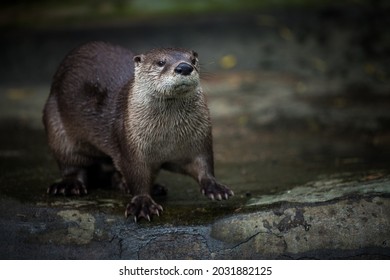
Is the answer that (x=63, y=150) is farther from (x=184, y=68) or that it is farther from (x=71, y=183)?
(x=184, y=68)

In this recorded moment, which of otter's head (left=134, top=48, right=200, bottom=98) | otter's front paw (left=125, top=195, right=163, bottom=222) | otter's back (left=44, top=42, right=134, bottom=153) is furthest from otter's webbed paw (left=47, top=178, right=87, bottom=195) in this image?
otter's head (left=134, top=48, right=200, bottom=98)

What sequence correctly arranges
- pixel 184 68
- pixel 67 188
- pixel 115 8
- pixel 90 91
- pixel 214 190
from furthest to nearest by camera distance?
pixel 115 8, pixel 90 91, pixel 67 188, pixel 214 190, pixel 184 68

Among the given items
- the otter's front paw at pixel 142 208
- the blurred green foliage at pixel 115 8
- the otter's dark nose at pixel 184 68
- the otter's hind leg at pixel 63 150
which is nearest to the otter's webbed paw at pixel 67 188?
the otter's hind leg at pixel 63 150

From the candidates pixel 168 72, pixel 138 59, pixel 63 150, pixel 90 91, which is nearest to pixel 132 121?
pixel 138 59

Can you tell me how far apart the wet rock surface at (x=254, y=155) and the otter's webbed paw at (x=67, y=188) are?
66 millimetres

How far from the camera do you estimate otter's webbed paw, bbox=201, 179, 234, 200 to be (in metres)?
3.87

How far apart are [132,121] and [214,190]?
516 mm

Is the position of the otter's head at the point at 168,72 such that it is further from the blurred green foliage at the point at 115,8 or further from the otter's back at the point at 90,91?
the blurred green foliage at the point at 115,8

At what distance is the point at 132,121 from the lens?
157 inches

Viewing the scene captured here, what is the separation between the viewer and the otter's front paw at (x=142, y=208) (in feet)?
12.2

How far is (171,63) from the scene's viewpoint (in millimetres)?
3686

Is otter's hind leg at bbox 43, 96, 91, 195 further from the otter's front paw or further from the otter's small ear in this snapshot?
the otter's small ear

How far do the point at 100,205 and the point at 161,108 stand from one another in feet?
1.77

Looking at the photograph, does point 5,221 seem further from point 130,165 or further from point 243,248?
point 243,248
